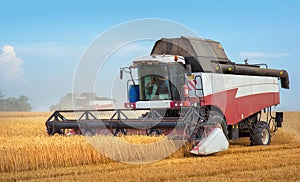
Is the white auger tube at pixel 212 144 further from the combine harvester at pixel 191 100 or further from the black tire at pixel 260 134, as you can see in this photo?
the black tire at pixel 260 134

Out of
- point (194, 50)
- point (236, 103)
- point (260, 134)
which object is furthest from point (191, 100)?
point (260, 134)

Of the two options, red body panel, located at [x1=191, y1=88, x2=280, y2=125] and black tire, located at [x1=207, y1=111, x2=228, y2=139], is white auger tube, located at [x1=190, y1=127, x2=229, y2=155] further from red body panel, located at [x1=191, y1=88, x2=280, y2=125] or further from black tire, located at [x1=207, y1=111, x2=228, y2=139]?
red body panel, located at [x1=191, y1=88, x2=280, y2=125]

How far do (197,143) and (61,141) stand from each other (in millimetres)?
2829

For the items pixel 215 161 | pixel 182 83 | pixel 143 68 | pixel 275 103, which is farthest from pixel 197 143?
pixel 275 103

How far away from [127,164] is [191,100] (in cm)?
310

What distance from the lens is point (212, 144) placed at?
991cm

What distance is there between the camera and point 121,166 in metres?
8.64

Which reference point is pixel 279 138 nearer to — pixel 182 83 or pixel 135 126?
pixel 182 83

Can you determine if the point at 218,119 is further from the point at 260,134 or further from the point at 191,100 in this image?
the point at 260,134

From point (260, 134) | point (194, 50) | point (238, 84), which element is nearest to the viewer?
point (194, 50)

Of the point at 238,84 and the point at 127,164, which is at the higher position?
the point at 238,84

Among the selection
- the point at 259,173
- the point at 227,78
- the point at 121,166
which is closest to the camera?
the point at 259,173

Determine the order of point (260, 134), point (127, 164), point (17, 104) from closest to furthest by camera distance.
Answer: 1. point (127, 164)
2. point (260, 134)
3. point (17, 104)

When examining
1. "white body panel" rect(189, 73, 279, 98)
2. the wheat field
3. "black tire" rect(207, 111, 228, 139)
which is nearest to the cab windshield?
"white body panel" rect(189, 73, 279, 98)
